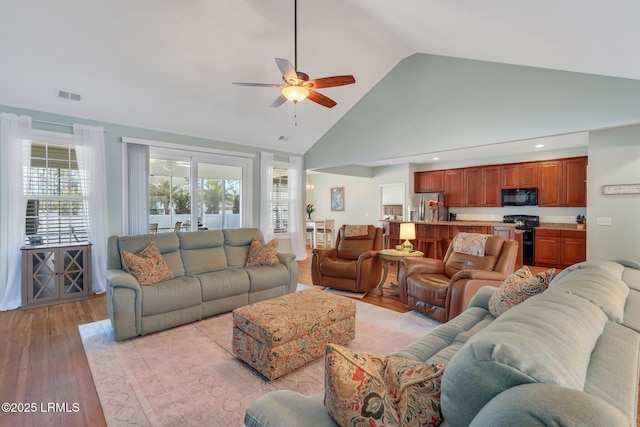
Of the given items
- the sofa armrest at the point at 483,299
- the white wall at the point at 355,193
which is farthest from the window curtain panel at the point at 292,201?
the sofa armrest at the point at 483,299

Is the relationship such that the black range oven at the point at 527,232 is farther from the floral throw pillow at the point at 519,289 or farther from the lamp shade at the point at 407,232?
the floral throw pillow at the point at 519,289

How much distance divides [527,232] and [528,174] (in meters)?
1.31

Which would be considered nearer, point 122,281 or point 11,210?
point 122,281

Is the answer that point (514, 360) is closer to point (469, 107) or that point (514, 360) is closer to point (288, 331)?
point (288, 331)

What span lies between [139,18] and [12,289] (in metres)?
3.72

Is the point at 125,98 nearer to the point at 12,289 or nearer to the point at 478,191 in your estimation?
the point at 12,289

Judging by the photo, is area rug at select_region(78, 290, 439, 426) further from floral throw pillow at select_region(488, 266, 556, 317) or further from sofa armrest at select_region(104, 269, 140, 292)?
floral throw pillow at select_region(488, 266, 556, 317)

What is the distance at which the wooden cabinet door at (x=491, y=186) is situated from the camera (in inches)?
284

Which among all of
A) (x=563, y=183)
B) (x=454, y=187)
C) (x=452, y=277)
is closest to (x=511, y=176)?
(x=563, y=183)

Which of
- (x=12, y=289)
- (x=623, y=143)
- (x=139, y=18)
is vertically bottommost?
(x=12, y=289)

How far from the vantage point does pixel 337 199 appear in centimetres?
1030

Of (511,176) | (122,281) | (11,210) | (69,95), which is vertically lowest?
(122,281)

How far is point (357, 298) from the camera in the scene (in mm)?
4266

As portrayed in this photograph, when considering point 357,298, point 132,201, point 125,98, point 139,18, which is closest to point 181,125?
point 125,98
